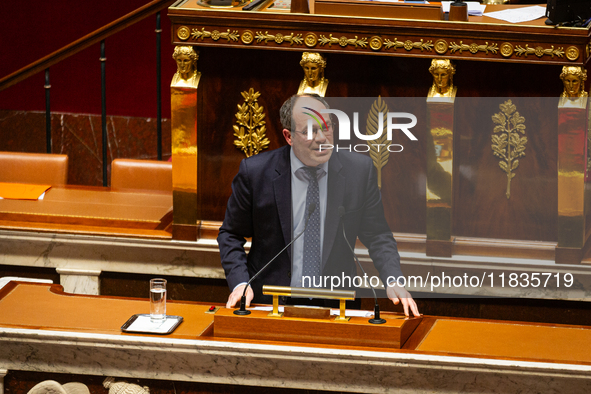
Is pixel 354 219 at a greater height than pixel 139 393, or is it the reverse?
pixel 354 219

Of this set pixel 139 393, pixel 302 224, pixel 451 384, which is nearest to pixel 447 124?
pixel 302 224

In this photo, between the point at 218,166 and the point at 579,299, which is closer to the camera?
the point at 579,299

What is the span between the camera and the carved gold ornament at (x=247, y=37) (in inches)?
123

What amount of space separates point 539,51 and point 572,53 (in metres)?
0.11

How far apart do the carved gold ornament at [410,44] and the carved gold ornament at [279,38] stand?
0.33m

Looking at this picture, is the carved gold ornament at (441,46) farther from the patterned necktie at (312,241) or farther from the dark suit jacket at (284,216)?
the patterned necktie at (312,241)

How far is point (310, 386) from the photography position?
222 centimetres

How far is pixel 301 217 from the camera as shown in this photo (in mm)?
2543

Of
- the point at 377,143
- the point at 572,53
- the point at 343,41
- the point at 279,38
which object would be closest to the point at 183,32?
the point at 279,38

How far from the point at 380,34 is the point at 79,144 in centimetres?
304

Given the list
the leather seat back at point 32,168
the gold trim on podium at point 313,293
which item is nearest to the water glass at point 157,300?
the gold trim on podium at point 313,293

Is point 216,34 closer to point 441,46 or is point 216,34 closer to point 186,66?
point 186,66

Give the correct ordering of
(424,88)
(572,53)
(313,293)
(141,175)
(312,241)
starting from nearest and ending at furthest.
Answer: (313,293)
(312,241)
(572,53)
(424,88)
(141,175)

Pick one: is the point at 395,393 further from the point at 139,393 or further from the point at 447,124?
the point at 447,124
